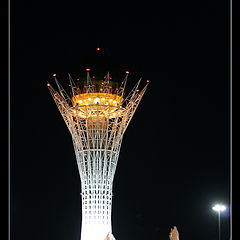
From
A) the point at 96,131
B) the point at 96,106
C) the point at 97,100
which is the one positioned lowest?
the point at 96,131

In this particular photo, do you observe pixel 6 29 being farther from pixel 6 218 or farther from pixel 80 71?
pixel 80 71

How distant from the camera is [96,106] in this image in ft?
134

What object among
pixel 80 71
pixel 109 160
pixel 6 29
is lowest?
pixel 109 160

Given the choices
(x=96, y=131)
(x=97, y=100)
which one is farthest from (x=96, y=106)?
(x=96, y=131)

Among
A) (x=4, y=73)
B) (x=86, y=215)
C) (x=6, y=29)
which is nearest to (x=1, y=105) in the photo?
(x=4, y=73)

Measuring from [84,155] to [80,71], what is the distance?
231 inches

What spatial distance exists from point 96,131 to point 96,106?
1.74m

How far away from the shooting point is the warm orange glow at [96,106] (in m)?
40.9

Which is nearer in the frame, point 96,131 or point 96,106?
point 96,106

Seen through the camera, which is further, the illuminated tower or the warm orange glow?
the warm orange glow

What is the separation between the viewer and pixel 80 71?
4122cm

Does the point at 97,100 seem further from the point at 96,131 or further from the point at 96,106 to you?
the point at 96,131

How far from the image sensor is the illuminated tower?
40.2 meters

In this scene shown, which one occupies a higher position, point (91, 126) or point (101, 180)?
point (91, 126)
